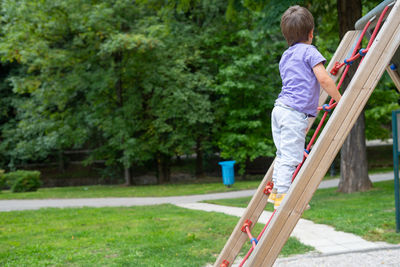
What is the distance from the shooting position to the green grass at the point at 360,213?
6.47 meters

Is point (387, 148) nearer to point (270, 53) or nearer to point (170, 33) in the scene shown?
point (270, 53)

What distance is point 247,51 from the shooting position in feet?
66.1

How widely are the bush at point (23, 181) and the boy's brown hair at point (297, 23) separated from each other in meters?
16.2

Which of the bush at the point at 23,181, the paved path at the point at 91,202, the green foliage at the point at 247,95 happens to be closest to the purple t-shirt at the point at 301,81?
the paved path at the point at 91,202

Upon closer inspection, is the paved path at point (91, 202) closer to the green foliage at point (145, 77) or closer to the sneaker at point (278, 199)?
the green foliage at point (145, 77)

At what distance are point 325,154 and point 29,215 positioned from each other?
8.82 meters

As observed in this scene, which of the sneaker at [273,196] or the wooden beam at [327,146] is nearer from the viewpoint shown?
the wooden beam at [327,146]

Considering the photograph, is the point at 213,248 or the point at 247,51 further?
the point at 247,51

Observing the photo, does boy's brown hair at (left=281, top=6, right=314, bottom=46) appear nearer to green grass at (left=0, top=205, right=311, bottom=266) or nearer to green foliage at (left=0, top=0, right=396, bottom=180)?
green grass at (left=0, top=205, right=311, bottom=266)

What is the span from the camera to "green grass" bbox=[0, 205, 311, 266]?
553 centimetres

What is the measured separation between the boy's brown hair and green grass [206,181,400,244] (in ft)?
13.5

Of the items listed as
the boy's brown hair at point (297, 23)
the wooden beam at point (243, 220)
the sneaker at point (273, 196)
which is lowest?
the wooden beam at point (243, 220)

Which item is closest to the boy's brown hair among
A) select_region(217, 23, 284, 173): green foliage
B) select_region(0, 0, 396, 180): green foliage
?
select_region(0, 0, 396, 180): green foliage

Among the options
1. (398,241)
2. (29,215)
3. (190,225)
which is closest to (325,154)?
(398,241)
